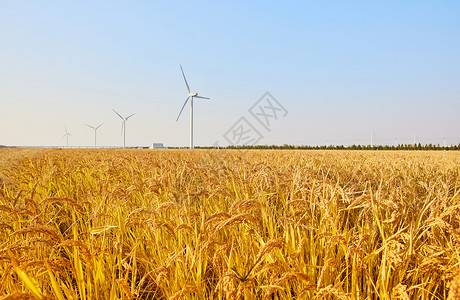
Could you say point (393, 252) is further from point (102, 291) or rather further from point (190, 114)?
point (190, 114)

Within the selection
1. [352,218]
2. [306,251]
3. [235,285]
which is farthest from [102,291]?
[352,218]

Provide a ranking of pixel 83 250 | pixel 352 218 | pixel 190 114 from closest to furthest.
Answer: pixel 83 250, pixel 352 218, pixel 190 114

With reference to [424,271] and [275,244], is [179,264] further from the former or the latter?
[424,271]

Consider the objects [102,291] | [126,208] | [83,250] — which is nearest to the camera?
[83,250]

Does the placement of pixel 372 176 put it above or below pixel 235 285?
above

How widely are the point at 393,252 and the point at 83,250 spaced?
1807mm

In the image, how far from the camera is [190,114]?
38.6 metres

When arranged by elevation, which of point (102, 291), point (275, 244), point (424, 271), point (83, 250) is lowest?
point (102, 291)

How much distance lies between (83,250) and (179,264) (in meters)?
0.79

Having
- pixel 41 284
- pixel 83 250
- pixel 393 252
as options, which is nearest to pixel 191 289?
pixel 83 250

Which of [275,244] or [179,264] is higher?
[275,244]

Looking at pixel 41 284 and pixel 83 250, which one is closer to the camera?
pixel 83 250

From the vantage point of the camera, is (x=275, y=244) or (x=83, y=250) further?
(x=83, y=250)

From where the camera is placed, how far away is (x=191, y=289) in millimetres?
1457
